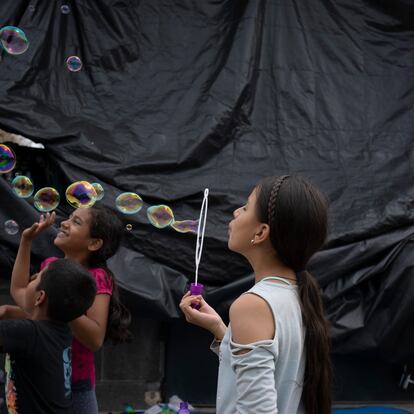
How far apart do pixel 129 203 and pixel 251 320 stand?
2.42 m

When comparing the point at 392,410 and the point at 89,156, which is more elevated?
the point at 89,156

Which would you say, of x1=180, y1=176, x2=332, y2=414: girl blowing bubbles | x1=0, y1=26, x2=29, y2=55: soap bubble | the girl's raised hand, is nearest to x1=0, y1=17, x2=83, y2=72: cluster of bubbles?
x1=0, y1=26, x2=29, y2=55: soap bubble

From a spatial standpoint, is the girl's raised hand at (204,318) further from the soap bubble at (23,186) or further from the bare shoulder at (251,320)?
the soap bubble at (23,186)

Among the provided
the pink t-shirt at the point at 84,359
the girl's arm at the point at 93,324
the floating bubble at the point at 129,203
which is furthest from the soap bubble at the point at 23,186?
the girl's arm at the point at 93,324

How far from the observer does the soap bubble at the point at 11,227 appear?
3.86 metres

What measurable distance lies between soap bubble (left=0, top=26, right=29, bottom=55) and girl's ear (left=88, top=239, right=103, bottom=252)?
148 cm

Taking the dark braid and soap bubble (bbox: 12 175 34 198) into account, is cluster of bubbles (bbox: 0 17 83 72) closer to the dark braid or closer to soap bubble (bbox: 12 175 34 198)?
soap bubble (bbox: 12 175 34 198)

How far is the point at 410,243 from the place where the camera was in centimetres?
424

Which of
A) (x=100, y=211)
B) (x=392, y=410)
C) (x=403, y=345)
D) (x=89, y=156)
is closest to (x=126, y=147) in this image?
(x=89, y=156)

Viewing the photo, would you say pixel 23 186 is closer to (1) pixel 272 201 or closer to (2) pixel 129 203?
(2) pixel 129 203

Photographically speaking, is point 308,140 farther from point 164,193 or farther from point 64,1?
point 64,1

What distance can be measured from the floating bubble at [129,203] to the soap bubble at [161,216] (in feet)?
0.34

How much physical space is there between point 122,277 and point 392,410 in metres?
2.08

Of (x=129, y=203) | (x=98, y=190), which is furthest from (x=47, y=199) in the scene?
(x=129, y=203)
